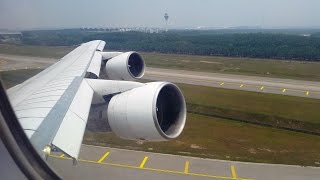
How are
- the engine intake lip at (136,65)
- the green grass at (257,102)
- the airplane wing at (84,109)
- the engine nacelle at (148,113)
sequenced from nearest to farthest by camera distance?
the airplane wing at (84,109), the engine nacelle at (148,113), the engine intake lip at (136,65), the green grass at (257,102)

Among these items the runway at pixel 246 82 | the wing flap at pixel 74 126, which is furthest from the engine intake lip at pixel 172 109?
the runway at pixel 246 82

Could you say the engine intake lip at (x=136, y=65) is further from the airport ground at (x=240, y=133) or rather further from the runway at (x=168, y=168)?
the runway at (x=168, y=168)

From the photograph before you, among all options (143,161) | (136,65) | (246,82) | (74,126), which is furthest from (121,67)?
(246,82)

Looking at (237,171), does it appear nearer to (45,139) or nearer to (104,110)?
(104,110)

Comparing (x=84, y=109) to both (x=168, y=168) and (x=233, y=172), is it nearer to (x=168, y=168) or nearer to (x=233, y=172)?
(x=168, y=168)

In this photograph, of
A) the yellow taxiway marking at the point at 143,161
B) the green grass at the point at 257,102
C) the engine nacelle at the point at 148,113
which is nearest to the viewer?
the engine nacelle at the point at 148,113

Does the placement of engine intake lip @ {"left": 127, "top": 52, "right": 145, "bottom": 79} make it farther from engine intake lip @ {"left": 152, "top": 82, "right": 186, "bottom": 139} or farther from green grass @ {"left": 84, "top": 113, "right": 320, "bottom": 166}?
engine intake lip @ {"left": 152, "top": 82, "right": 186, "bottom": 139}

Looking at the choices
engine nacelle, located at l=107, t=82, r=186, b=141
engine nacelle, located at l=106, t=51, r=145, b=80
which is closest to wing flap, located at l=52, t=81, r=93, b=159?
engine nacelle, located at l=107, t=82, r=186, b=141
